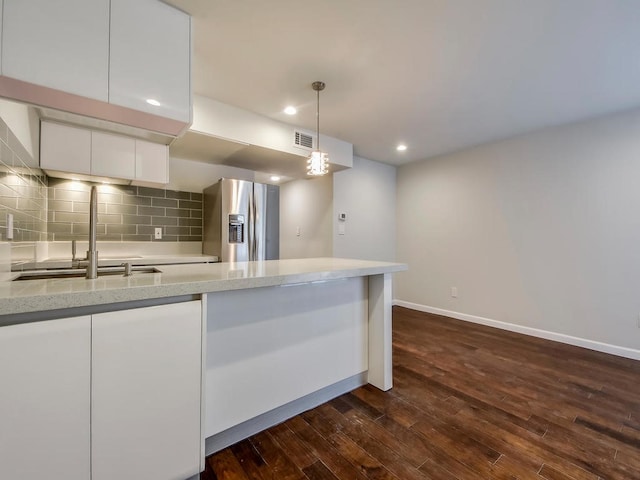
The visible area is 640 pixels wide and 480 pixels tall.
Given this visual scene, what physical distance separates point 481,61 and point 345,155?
1756 millimetres

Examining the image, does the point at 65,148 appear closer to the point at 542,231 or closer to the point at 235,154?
the point at 235,154

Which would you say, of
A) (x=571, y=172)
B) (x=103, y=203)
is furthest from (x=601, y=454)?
(x=103, y=203)

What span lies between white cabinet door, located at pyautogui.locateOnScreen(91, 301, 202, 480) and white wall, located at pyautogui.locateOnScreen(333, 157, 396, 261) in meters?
2.81

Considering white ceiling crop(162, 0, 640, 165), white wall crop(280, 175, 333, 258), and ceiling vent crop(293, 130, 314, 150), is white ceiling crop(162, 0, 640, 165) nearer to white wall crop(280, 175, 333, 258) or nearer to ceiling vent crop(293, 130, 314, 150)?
ceiling vent crop(293, 130, 314, 150)

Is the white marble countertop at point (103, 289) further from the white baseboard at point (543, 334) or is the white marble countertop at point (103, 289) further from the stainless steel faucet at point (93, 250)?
the white baseboard at point (543, 334)

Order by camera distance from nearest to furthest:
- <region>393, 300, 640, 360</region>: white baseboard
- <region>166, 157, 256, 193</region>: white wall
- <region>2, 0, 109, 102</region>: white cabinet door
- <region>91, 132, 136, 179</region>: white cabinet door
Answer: <region>2, 0, 109, 102</region>: white cabinet door → <region>91, 132, 136, 179</region>: white cabinet door → <region>393, 300, 640, 360</region>: white baseboard → <region>166, 157, 256, 193</region>: white wall

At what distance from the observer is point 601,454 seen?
1488 millimetres

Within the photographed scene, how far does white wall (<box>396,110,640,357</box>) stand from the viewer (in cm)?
276

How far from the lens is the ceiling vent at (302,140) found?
120 inches

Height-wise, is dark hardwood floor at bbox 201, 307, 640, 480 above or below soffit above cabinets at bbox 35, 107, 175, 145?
below

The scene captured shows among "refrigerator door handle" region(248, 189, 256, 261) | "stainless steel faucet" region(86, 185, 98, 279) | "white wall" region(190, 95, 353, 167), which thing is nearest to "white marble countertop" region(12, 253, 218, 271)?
"refrigerator door handle" region(248, 189, 256, 261)

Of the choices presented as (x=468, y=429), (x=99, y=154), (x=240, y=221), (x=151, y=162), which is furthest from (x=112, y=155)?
(x=468, y=429)

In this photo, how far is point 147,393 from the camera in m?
1.10

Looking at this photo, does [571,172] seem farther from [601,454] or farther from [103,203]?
[103,203]
